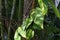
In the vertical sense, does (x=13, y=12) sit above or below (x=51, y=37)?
above

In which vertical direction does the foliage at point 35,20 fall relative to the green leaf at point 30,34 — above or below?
above

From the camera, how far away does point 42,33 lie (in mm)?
1497

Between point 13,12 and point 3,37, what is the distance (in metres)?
0.22

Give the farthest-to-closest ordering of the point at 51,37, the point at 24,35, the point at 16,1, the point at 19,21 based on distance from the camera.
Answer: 1. the point at 51,37
2. the point at 16,1
3. the point at 19,21
4. the point at 24,35

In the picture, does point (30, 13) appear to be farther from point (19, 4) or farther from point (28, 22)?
point (19, 4)

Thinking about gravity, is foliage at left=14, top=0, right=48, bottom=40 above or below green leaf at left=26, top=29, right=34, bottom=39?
above

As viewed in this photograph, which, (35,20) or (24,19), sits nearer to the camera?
(35,20)

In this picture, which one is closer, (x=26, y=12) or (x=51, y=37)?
(x=26, y=12)

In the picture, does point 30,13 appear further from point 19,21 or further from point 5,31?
point 5,31

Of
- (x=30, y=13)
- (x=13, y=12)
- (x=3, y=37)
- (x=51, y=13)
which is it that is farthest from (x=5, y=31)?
(x=51, y=13)

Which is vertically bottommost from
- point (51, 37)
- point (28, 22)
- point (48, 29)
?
point (51, 37)

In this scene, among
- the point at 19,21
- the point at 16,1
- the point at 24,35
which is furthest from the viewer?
the point at 16,1

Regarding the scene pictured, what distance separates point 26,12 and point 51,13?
0.65 meters

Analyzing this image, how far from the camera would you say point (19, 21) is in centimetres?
146
